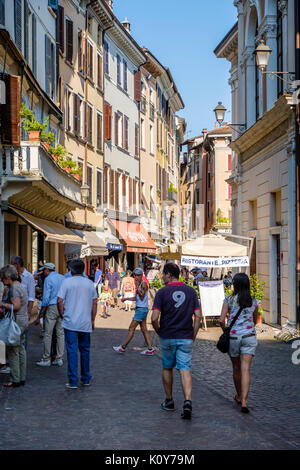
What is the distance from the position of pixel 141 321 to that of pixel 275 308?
785 centimetres

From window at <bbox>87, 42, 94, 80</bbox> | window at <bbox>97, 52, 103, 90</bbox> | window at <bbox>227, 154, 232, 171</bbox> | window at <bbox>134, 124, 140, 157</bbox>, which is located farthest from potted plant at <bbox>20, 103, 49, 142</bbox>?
window at <bbox>227, 154, 232, 171</bbox>

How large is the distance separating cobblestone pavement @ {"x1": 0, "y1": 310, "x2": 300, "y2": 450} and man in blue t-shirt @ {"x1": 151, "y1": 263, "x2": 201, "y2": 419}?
50 cm

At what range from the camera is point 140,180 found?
45781 mm

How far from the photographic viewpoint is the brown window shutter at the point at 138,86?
44531mm

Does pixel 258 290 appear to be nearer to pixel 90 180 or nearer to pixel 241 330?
pixel 241 330

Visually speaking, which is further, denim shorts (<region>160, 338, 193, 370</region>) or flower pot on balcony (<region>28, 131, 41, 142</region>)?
flower pot on balcony (<region>28, 131, 41, 142</region>)

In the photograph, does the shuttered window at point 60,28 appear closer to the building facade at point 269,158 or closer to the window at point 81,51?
the window at point 81,51

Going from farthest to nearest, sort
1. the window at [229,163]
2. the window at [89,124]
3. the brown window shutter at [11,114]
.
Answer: the window at [229,163] < the window at [89,124] < the brown window shutter at [11,114]

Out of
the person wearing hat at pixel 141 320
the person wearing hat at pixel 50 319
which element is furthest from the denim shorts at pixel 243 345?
the person wearing hat at pixel 141 320

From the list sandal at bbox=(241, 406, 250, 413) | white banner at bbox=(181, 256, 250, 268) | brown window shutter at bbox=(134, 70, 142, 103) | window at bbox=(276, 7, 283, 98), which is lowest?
sandal at bbox=(241, 406, 250, 413)

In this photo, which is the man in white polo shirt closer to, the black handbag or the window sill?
the black handbag

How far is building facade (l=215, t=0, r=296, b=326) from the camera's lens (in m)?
18.3

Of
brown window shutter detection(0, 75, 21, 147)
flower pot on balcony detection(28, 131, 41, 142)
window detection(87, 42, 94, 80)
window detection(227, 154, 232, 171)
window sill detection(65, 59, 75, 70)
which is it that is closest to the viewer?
brown window shutter detection(0, 75, 21, 147)

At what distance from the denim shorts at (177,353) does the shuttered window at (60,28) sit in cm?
2237
